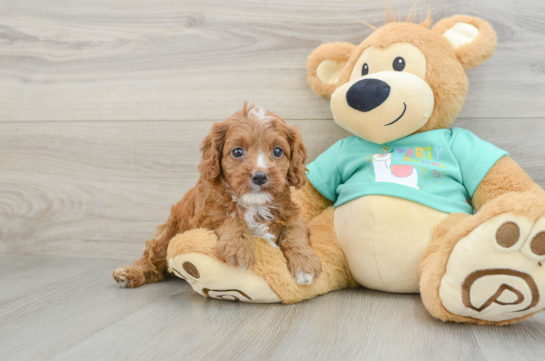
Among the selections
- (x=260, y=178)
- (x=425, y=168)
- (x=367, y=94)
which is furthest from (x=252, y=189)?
(x=425, y=168)

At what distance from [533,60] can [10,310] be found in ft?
7.16

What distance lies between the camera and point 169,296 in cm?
154

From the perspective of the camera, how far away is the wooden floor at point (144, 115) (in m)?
1.48

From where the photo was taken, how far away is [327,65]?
5.85 ft

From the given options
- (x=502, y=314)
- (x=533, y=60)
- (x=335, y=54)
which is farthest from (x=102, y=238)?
(x=533, y=60)

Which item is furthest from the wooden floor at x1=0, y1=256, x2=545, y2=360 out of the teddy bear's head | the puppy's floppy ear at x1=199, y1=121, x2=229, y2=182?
the teddy bear's head

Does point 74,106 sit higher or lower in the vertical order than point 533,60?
lower

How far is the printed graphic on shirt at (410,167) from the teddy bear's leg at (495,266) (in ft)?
1.08

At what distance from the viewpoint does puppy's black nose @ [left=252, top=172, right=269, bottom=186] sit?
4.10 feet

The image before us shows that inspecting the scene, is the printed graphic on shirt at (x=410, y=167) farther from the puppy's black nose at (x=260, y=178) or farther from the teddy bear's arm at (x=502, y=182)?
the puppy's black nose at (x=260, y=178)

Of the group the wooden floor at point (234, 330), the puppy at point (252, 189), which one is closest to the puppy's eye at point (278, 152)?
the puppy at point (252, 189)

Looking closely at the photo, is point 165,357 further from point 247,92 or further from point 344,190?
point 247,92

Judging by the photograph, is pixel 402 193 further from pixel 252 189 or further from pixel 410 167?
pixel 252 189

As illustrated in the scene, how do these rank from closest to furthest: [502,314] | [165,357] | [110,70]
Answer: [165,357]
[502,314]
[110,70]
